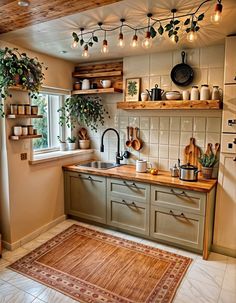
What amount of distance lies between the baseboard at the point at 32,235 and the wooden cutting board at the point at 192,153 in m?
1.97

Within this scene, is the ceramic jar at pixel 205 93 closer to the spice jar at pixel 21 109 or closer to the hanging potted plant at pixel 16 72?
the hanging potted plant at pixel 16 72

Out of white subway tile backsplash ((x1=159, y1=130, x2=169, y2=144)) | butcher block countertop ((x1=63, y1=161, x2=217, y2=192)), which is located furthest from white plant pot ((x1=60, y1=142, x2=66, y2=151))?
white subway tile backsplash ((x1=159, y1=130, x2=169, y2=144))

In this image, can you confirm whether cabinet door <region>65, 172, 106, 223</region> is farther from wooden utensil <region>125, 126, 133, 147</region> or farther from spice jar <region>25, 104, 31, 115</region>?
A: spice jar <region>25, 104, 31, 115</region>

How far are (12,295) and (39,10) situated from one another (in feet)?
7.87

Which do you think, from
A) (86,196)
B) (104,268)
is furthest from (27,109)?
(104,268)

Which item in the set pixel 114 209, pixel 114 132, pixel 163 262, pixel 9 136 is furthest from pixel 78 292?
pixel 114 132

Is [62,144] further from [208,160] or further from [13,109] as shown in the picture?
[208,160]

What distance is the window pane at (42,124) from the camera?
347cm

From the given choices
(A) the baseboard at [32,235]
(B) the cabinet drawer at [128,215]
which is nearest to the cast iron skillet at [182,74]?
(B) the cabinet drawer at [128,215]

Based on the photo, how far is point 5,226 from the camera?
2.82m

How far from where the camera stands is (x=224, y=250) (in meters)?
2.75

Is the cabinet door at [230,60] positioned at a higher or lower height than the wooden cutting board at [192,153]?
higher

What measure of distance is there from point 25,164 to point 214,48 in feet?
8.67

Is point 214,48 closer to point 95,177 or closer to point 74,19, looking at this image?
point 74,19
